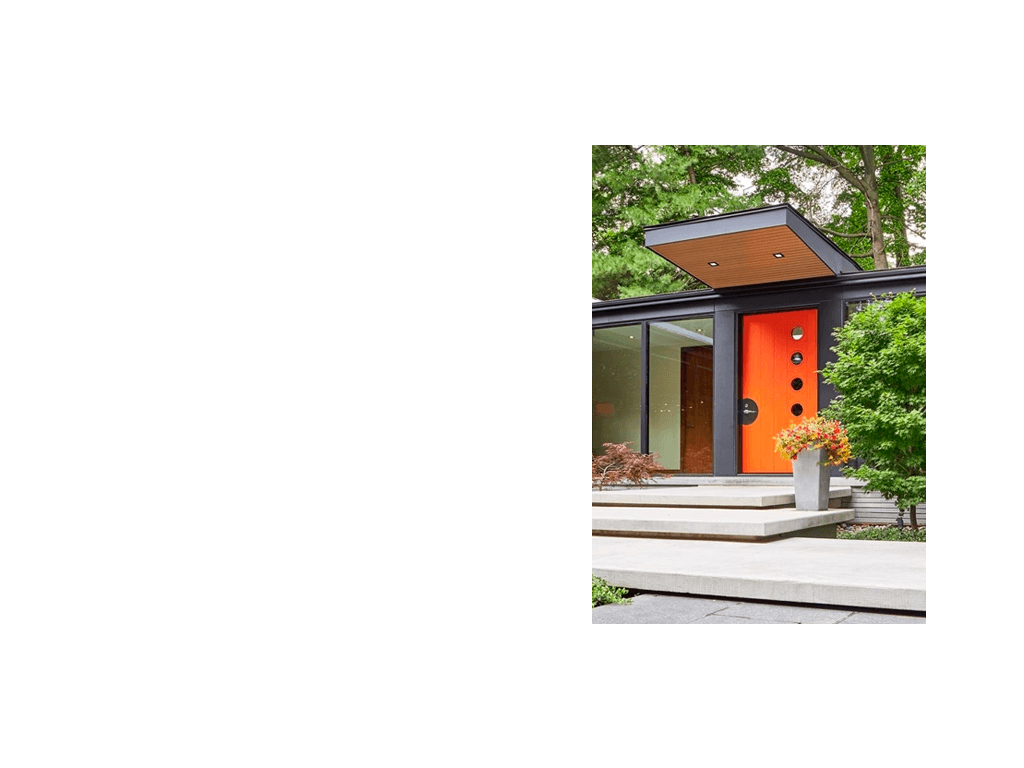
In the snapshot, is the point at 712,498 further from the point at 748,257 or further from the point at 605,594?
the point at 605,594

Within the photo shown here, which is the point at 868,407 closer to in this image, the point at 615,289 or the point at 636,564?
the point at 636,564

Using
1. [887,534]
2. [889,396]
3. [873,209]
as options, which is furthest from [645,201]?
[887,534]

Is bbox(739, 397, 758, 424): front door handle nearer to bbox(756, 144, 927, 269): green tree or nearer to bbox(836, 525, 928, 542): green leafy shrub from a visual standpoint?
bbox(836, 525, 928, 542): green leafy shrub

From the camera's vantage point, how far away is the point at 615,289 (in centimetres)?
1472

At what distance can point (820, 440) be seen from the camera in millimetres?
8016

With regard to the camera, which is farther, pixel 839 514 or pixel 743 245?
pixel 743 245

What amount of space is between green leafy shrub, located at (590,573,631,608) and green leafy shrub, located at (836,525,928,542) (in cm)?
321

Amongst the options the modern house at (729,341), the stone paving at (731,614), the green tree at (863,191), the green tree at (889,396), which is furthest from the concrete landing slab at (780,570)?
the green tree at (863,191)

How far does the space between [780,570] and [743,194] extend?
1196 cm

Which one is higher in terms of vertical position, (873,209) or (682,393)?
(873,209)

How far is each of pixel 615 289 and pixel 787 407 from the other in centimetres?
477

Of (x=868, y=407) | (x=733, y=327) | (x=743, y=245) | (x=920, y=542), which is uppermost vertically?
(x=743, y=245)

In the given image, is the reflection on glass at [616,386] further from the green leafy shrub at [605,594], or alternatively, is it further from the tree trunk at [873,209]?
the green leafy shrub at [605,594]

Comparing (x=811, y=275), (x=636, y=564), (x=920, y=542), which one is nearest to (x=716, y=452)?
(x=811, y=275)
